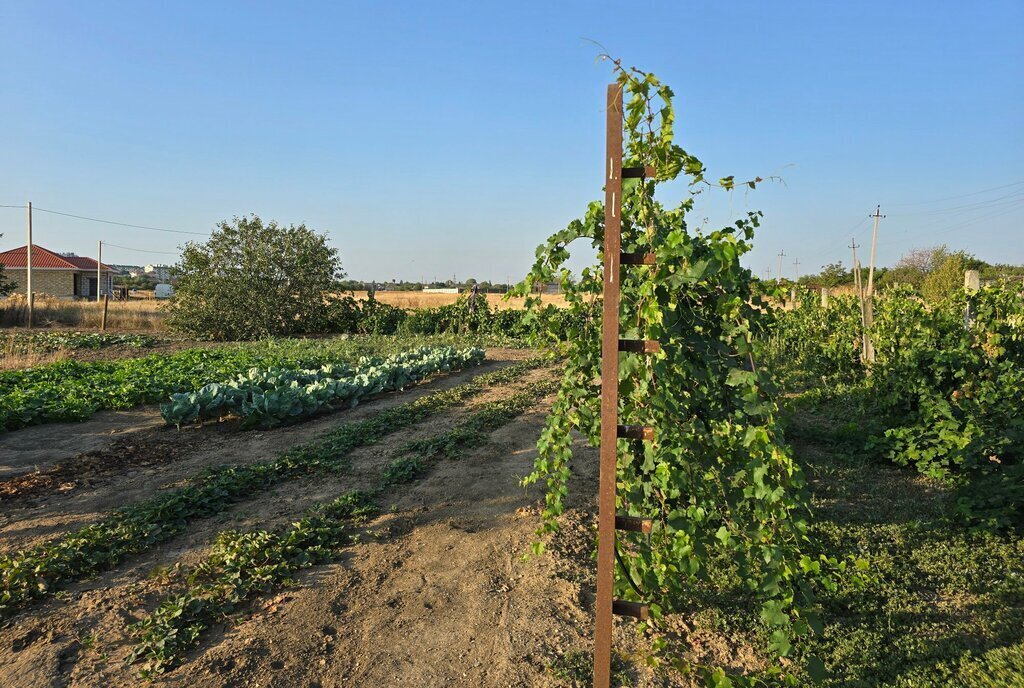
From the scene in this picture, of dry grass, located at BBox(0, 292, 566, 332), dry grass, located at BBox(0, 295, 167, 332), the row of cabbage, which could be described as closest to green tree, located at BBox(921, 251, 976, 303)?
dry grass, located at BBox(0, 292, 566, 332)

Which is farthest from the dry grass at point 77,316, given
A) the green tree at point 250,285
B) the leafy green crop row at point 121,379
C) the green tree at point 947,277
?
the green tree at point 947,277

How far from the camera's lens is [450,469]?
19.4 feet

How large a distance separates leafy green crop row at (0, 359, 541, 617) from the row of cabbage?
3.12 ft

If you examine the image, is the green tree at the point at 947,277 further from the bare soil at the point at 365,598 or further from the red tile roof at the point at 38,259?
the red tile roof at the point at 38,259

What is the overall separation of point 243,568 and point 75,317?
25.0 meters

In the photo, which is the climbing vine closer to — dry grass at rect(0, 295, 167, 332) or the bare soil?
the bare soil

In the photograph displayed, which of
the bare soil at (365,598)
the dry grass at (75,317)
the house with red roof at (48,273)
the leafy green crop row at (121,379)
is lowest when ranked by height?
the bare soil at (365,598)

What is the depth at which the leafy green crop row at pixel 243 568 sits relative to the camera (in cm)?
318

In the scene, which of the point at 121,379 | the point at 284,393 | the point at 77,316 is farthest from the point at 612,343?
the point at 77,316

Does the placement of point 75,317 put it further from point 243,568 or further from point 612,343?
point 612,343

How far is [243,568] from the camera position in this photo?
3.89 meters

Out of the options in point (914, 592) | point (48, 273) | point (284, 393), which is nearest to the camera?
point (914, 592)

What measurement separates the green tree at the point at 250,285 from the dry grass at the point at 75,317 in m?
2.70

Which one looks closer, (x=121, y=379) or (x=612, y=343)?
(x=612, y=343)
